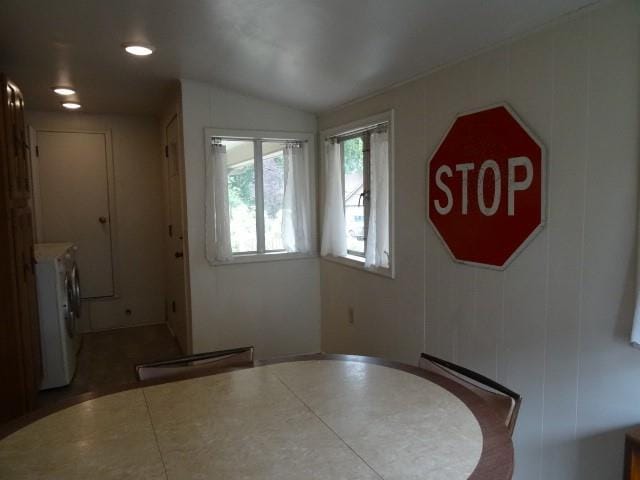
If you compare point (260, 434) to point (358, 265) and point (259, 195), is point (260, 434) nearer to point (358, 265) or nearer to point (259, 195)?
point (358, 265)

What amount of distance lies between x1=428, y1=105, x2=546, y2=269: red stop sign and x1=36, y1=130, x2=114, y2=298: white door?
3706mm

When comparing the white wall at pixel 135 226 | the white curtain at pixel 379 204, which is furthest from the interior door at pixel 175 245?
the white curtain at pixel 379 204

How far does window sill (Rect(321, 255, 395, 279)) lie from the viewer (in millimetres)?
3148

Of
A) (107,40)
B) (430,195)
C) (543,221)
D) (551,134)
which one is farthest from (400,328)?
(107,40)

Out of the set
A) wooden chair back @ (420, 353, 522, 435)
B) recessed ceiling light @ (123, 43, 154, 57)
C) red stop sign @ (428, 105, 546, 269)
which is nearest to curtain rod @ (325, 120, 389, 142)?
red stop sign @ (428, 105, 546, 269)

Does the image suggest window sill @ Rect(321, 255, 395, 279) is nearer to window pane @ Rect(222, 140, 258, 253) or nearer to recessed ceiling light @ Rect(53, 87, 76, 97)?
window pane @ Rect(222, 140, 258, 253)

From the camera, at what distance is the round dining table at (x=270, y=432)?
1.14m

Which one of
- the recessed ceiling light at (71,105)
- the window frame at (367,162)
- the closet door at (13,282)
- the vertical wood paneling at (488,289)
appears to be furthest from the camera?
the recessed ceiling light at (71,105)

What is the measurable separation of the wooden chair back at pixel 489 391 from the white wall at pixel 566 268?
44 centimetres

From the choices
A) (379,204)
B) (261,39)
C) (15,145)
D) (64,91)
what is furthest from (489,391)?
(64,91)

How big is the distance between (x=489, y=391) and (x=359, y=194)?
2.21 m

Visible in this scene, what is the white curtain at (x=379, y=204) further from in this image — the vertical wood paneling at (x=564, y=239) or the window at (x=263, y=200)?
the vertical wood paneling at (x=564, y=239)

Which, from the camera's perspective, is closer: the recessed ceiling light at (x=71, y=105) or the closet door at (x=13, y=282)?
the closet door at (x=13, y=282)

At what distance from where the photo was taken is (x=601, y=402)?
1.80m
